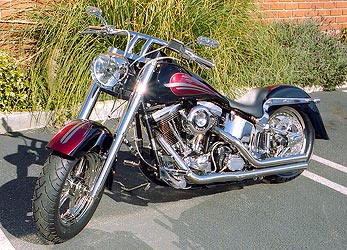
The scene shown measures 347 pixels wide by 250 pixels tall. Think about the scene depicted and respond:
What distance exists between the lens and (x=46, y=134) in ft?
19.4

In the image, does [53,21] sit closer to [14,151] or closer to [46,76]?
[46,76]

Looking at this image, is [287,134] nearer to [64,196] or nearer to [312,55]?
[64,196]

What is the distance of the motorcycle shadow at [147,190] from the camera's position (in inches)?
176

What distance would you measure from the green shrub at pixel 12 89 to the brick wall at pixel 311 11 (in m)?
4.35

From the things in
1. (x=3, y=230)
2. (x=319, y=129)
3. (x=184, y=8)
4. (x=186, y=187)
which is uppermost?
(x=184, y=8)

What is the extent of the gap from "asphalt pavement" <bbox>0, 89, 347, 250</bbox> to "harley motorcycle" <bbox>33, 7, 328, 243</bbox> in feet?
0.78

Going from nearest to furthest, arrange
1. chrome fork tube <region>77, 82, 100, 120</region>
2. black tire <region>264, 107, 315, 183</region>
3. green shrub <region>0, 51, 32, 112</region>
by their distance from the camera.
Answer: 1. chrome fork tube <region>77, 82, 100, 120</region>
2. black tire <region>264, 107, 315, 183</region>
3. green shrub <region>0, 51, 32, 112</region>

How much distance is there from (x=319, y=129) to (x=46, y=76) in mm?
3140

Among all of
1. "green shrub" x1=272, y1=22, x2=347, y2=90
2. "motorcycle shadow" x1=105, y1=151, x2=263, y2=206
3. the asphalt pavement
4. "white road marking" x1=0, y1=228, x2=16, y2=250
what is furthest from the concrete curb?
"green shrub" x1=272, y1=22, x2=347, y2=90

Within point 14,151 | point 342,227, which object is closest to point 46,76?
point 14,151

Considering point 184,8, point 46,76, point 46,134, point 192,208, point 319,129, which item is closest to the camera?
point 192,208

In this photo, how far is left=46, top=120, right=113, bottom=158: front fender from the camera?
3.48 m

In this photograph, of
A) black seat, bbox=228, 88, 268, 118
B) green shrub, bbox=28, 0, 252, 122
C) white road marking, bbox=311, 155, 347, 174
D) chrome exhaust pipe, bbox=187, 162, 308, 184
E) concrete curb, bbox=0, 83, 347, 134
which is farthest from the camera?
green shrub, bbox=28, 0, 252, 122

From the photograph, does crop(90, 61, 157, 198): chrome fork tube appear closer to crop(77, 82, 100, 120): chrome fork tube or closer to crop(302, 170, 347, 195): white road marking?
crop(77, 82, 100, 120): chrome fork tube
